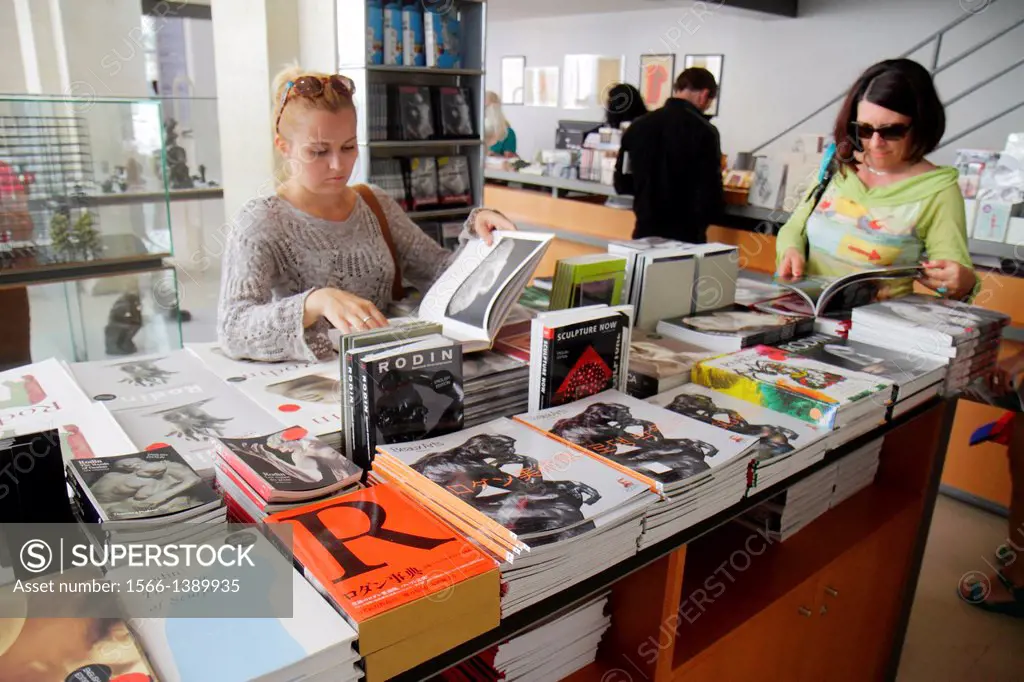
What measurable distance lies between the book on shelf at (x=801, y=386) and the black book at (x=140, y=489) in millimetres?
1039

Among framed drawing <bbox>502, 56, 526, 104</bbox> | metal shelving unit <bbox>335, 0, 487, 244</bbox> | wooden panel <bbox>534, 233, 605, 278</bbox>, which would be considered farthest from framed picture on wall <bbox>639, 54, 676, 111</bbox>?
metal shelving unit <bbox>335, 0, 487, 244</bbox>

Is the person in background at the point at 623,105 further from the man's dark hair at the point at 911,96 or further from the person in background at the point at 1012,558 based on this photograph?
the man's dark hair at the point at 911,96

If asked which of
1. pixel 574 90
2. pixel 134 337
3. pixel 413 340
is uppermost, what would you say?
pixel 574 90

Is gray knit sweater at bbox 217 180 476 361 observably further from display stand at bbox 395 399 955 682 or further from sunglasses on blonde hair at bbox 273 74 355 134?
display stand at bbox 395 399 955 682

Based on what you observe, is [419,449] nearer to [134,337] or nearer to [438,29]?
[134,337]

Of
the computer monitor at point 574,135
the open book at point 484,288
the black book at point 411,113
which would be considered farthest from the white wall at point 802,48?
the open book at point 484,288

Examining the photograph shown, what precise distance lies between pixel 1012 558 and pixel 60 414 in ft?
10.6

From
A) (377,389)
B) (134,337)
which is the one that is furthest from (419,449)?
(134,337)

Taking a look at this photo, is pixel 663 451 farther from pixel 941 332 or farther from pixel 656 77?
pixel 656 77

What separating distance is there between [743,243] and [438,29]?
7.57 ft

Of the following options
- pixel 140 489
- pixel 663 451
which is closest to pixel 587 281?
pixel 663 451

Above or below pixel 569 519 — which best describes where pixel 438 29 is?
above

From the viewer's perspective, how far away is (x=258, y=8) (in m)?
4.41

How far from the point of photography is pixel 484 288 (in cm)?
158
